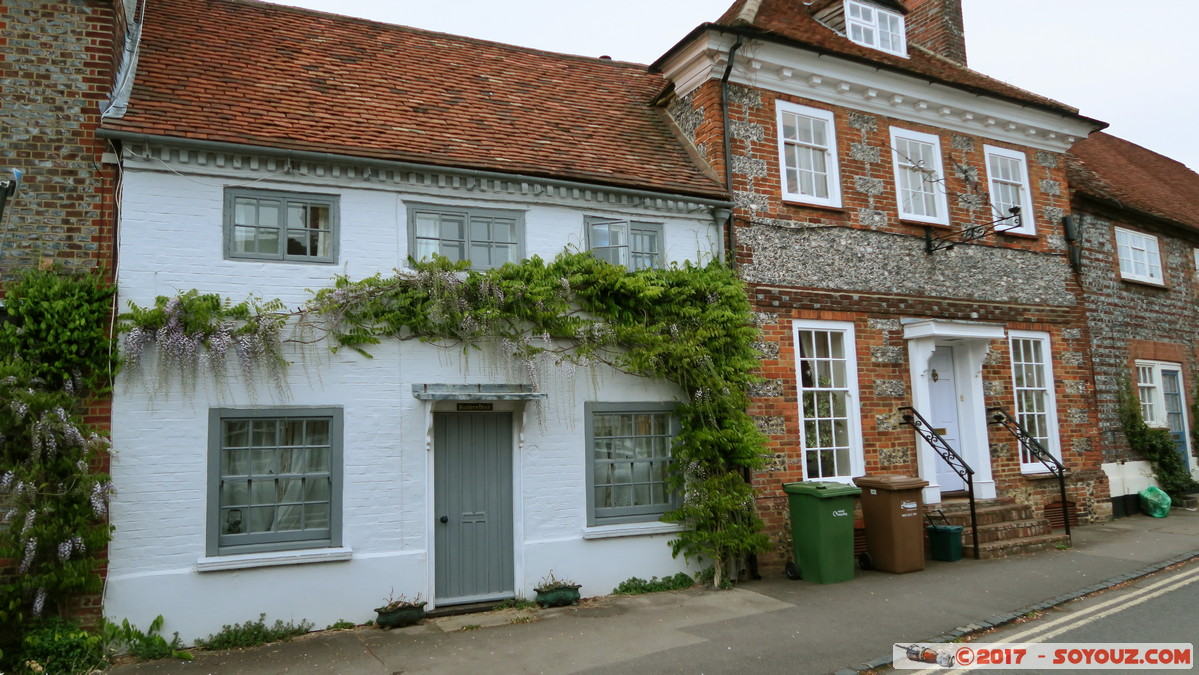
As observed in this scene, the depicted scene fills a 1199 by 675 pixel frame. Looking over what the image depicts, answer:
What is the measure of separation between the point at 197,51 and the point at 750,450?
8.41 meters

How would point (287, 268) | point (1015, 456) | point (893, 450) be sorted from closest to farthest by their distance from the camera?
1. point (287, 268)
2. point (893, 450)
3. point (1015, 456)

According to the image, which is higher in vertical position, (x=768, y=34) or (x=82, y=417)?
(x=768, y=34)

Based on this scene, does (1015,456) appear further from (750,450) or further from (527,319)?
(527,319)

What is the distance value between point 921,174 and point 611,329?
6474mm

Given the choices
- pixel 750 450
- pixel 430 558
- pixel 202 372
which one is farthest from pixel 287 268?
pixel 750 450

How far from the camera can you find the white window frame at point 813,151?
37.5 feet

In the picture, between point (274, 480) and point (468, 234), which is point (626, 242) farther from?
point (274, 480)

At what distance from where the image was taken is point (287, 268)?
27.2 ft

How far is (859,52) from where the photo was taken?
13.1m

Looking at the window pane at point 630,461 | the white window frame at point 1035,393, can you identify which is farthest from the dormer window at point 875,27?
the window pane at point 630,461

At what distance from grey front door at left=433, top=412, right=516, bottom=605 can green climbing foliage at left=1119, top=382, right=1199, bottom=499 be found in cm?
1254

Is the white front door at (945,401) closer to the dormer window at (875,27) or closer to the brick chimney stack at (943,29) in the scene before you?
the dormer window at (875,27)

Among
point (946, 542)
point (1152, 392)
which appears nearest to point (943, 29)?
point (1152, 392)

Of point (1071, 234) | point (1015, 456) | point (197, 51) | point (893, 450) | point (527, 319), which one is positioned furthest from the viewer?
point (1071, 234)
